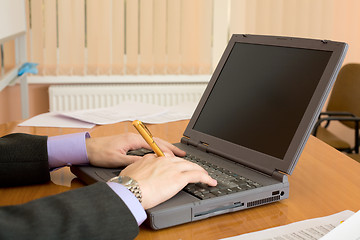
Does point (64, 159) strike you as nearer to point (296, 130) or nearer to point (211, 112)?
point (211, 112)

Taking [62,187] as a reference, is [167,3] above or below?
above

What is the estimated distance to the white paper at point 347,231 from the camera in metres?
0.64

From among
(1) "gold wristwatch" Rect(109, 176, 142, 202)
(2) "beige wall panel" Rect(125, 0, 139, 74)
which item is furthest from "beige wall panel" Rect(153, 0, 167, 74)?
(1) "gold wristwatch" Rect(109, 176, 142, 202)

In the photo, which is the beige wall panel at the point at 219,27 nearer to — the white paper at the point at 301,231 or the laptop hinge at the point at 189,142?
the laptop hinge at the point at 189,142

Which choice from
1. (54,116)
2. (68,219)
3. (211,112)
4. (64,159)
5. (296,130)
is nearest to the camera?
(68,219)

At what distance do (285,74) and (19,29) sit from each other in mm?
2021

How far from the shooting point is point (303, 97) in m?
0.94

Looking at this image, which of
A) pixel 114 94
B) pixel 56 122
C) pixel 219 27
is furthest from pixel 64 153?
pixel 219 27

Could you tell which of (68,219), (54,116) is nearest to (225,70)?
(68,219)

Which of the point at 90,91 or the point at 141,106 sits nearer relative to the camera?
the point at 141,106

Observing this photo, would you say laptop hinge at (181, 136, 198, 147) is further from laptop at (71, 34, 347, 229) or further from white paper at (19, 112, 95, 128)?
white paper at (19, 112, 95, 128)

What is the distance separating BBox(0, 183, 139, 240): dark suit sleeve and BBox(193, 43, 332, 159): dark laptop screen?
0.36 meters

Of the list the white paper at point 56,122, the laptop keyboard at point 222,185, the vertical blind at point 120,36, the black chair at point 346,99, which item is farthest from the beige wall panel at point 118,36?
the laptop keyboard at point 222,185

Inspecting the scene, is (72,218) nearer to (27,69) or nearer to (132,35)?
(27,69)
